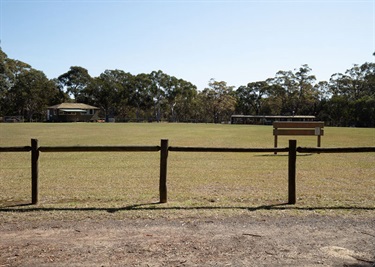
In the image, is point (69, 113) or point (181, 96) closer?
point (69, 113)

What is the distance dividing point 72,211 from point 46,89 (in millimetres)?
90874

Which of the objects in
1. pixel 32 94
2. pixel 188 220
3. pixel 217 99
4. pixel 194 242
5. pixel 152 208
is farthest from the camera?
pixel 217 99

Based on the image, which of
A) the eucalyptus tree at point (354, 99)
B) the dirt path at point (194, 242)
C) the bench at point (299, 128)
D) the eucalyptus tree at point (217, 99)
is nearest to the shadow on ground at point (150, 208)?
the dirt path at point (194, 242)

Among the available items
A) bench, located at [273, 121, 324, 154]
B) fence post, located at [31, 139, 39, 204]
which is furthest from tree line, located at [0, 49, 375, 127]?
fence post, located at [31, 139, 39, 204]

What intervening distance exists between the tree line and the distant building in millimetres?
8310

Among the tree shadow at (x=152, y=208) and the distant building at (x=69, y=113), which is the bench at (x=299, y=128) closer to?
the tree shadow at (x=152, y=208)

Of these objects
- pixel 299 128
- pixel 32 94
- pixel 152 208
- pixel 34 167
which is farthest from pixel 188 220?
pixel 32 94

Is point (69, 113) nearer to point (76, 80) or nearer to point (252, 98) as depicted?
point (76, 80)

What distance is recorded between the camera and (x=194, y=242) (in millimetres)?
4672

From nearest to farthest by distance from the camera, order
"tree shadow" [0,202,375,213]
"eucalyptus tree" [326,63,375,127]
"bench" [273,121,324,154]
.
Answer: "tree shadow" [0,202,375,213] < "bench" [273,121,324,154] < "eucalyptus tree" [326,63,375,127]

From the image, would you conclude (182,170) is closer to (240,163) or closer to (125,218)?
(240,163)

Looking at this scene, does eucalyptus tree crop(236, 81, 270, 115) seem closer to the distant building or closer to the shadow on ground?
the distant building

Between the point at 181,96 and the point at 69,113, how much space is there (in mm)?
35664

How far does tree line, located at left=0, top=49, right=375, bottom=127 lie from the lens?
8556cm
